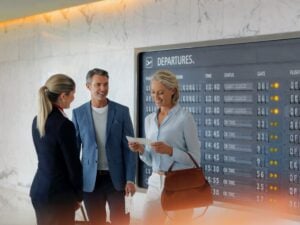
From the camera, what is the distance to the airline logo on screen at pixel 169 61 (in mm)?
3652

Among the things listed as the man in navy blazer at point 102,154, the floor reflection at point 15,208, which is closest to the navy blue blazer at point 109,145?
the man in navy blazer at point 102,154

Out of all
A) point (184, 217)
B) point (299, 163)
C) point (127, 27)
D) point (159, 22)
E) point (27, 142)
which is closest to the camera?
point (184, 217)

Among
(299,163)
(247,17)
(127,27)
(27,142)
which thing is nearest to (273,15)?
(247,17)

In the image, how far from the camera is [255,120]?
3.25 m

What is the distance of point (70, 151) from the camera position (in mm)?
2621

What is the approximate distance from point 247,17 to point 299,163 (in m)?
1.07

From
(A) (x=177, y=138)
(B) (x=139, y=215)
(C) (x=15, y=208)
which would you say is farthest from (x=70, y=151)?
(C) (x=15, y=208)

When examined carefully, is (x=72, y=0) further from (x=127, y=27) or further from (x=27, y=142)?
(x=27, y=142)

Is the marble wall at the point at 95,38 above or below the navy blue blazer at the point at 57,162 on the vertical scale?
above

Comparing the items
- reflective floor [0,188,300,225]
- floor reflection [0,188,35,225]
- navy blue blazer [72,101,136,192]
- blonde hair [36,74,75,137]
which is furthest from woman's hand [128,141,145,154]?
floor reflection [0,188,35,225]

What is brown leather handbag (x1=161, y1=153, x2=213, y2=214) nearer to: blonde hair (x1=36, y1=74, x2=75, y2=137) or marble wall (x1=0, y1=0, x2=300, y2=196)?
blonde hair (x1=36, y1=74, x2=75, y2=137)

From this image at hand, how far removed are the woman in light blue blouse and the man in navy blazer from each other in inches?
13.4

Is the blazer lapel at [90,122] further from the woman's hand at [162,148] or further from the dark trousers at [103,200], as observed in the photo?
the woman's hand at [162,148]

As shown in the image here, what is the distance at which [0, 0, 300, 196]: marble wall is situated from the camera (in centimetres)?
334
